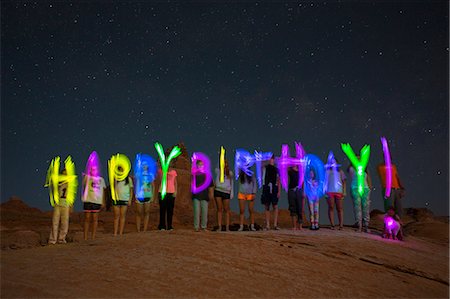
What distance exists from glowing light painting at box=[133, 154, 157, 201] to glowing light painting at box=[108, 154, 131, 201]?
12.6 inches

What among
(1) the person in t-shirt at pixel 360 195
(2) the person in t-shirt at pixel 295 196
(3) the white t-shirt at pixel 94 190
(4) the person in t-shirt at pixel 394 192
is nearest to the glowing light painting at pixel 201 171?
(2) the person in t-shirt at pixel 295 196

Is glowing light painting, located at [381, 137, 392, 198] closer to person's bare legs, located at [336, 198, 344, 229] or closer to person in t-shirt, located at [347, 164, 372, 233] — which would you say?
person in t-shirt, located at [347, 164, 372, 233]

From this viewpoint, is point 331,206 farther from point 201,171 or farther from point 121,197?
point 121,197

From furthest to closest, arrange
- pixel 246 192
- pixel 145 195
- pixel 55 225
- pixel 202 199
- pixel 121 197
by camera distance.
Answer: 1. pixel 246 192
2. pixel 145 195
3. pixel 202 199
4. pixel 121 197
5. pixel 55 225

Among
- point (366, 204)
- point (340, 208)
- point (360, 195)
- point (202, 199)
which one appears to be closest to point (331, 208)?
point (340, 208)

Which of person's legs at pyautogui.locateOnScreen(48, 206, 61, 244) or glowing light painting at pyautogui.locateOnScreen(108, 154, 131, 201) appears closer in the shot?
person's legs at pyautogui.locateOnScreen(48, 206, 61, 244)

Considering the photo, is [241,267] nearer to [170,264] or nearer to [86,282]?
[170,264]

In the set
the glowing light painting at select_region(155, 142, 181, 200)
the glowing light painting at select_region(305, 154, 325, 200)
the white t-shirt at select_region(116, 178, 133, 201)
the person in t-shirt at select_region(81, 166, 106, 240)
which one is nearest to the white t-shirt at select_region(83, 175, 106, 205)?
the person in t-shirt at select_region(81, 166, 106, 240)

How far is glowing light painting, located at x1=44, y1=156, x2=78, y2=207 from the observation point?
37.5 feet

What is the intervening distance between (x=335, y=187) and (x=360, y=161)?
1294mm

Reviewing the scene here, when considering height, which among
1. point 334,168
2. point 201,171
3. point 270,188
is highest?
point 334,168

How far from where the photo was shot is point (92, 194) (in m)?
11.7

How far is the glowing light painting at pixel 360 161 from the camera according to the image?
502 inches

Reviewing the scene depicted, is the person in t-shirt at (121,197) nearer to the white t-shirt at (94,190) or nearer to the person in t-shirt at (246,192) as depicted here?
the white t-shirt at (94,190)
